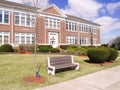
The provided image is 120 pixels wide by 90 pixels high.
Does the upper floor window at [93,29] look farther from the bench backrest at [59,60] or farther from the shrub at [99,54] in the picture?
the bench backrest at [59,60]

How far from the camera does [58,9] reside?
118 ft

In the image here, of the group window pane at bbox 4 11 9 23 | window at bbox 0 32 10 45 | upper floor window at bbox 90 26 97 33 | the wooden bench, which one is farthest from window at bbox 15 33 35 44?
upper floor window at bbox 90 26 97 33

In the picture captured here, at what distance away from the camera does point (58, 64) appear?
8891 millimetres

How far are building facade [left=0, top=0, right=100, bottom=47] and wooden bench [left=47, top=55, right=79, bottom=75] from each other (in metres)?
10.1

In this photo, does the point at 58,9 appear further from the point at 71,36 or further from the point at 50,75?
the point at 50,75

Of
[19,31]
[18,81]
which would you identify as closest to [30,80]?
[18,81]

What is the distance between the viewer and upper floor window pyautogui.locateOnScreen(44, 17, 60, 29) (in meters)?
33.0

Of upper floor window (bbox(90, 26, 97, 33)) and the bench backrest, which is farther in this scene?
upper floor window (bbox(90, 26, 97, 33))

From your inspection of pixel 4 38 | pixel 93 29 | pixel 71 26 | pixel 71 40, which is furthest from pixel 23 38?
pixel 93 29

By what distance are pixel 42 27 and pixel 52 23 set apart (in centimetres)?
322

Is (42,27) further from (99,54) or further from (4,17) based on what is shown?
(99,54)

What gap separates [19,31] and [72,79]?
22504 millimetres

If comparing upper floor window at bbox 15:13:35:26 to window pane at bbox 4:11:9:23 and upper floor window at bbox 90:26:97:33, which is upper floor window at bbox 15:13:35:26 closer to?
window pane at bbox 4:11:9:23

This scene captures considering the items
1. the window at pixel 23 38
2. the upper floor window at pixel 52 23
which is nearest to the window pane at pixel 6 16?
the window at pixel 23 38
